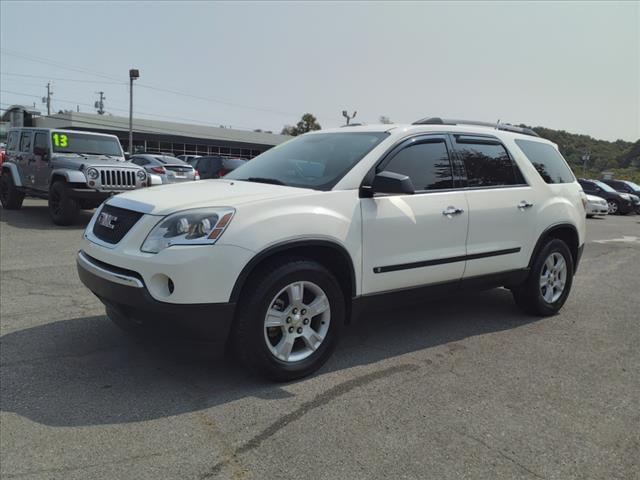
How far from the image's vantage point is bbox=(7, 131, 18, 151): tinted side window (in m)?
12.8

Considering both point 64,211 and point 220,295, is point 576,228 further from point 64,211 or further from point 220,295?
point 64,211

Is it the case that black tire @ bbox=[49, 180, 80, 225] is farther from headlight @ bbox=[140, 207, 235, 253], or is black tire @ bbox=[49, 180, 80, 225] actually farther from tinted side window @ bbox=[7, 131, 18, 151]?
headlight @ bbox=[140, 207, 235, 253]

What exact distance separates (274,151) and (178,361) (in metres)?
2.17

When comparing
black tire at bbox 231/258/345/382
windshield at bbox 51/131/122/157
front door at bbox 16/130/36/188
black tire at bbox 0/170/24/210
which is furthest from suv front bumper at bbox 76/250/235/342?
black tire at bbox 0/170/24/210

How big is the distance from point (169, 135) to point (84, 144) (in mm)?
41317

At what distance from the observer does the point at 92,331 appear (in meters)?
4.64

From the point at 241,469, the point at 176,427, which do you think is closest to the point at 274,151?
the point at 176,427

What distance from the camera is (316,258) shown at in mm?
3881

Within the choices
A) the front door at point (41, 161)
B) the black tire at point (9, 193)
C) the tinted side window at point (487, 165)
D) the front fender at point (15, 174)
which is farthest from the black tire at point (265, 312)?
the black tire at point (9, 193)

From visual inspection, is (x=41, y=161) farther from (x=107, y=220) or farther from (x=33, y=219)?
(x=107, y=220)

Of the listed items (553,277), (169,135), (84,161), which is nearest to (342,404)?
(553,277)

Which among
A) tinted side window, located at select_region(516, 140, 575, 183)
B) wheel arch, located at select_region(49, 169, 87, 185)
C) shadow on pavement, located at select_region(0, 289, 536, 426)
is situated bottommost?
shadow on pavement, located at select_region(0, 289, 536, 426)

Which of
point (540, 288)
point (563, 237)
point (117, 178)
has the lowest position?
point (540, 288)

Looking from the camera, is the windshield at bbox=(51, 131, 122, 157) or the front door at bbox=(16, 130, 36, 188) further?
the front door at bbox=(16, 130, 36, 188)
